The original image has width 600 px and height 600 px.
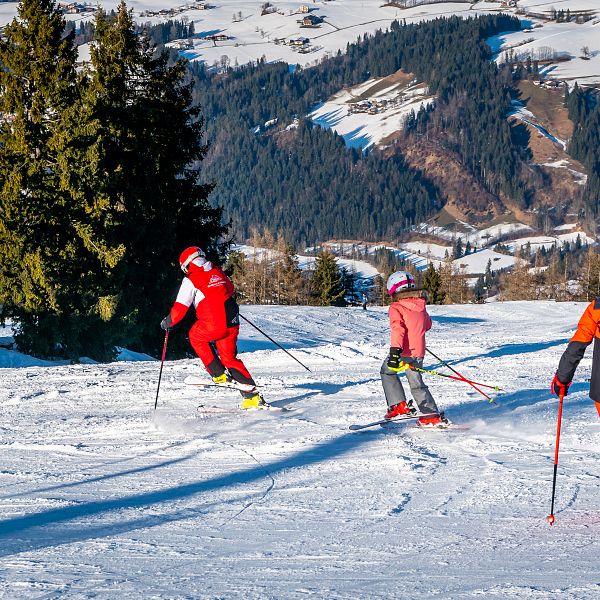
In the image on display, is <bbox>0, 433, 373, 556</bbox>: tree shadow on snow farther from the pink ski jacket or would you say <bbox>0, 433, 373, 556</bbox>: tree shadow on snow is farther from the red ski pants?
the red ski pants

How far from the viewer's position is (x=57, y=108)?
2069 centimetres

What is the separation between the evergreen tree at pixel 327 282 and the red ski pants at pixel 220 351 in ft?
168

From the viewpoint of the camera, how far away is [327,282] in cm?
6169

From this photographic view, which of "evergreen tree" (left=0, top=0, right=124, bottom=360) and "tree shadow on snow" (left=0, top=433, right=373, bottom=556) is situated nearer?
"tree shadow on snow" (left=0, top=433, right=373, bottom=556)

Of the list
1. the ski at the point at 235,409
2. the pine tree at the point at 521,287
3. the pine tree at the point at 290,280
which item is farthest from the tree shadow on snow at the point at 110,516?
the pine tree at the point at 521,287

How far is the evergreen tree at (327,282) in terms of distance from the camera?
61.5 m

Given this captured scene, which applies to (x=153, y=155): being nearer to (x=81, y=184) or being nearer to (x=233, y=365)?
(x=81, y=184)

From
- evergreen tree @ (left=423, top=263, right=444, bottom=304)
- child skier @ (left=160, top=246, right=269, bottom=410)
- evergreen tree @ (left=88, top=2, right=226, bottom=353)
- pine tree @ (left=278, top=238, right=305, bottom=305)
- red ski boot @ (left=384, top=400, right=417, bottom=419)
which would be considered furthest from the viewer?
pine tree @ (left=278, top=238, right=305, bottom=305)

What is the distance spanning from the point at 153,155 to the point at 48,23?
4161 mm

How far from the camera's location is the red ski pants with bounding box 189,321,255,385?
380 inches

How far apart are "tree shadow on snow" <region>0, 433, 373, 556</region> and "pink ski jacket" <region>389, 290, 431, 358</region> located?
2083 mm

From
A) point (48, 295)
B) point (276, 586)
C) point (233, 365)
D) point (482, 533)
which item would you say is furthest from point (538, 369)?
point (48, 295)

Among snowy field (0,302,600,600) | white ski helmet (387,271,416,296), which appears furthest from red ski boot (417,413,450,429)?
white ski helmet (387,271,416,296)

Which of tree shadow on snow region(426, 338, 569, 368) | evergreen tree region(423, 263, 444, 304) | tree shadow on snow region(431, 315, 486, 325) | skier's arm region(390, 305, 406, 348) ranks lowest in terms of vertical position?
evergreen tree region(423, 263, 444, 304)
